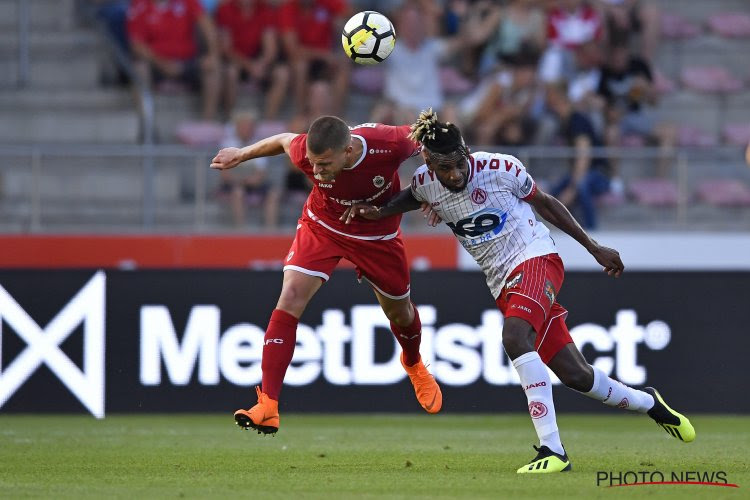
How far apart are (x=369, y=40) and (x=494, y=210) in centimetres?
197

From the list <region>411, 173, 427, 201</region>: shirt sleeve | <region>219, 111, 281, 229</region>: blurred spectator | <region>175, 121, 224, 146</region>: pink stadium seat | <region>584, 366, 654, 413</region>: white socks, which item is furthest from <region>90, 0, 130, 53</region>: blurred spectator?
<region>584, 366, 654, 413</region>: white socks

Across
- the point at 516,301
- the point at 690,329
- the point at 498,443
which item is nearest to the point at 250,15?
the point at 690,329

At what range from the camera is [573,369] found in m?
8.99

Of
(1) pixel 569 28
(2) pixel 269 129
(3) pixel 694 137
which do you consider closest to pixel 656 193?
(3) pixel 694 137

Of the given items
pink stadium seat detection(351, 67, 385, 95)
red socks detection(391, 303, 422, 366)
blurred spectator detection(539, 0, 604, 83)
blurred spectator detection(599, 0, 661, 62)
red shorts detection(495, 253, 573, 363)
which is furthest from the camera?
blurred spectator detection(599, 0, 661, 62)

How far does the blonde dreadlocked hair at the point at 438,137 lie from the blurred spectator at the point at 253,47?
370 inches

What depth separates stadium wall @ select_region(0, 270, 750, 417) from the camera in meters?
13.2

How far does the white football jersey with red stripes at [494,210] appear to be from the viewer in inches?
350

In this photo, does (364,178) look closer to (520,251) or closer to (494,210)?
(494,210)

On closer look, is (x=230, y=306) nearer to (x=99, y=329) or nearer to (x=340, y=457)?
(x=99, y=329)

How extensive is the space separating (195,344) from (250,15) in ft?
19.8

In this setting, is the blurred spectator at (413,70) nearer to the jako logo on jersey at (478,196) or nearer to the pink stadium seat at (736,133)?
the pink stadium seat at (736,133)

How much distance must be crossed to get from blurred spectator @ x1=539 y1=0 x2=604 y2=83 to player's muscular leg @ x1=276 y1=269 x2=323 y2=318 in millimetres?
9208

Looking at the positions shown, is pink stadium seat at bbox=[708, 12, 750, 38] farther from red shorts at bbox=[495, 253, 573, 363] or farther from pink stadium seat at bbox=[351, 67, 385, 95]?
red shorts at bbox=[495, 253, 573, 363]
